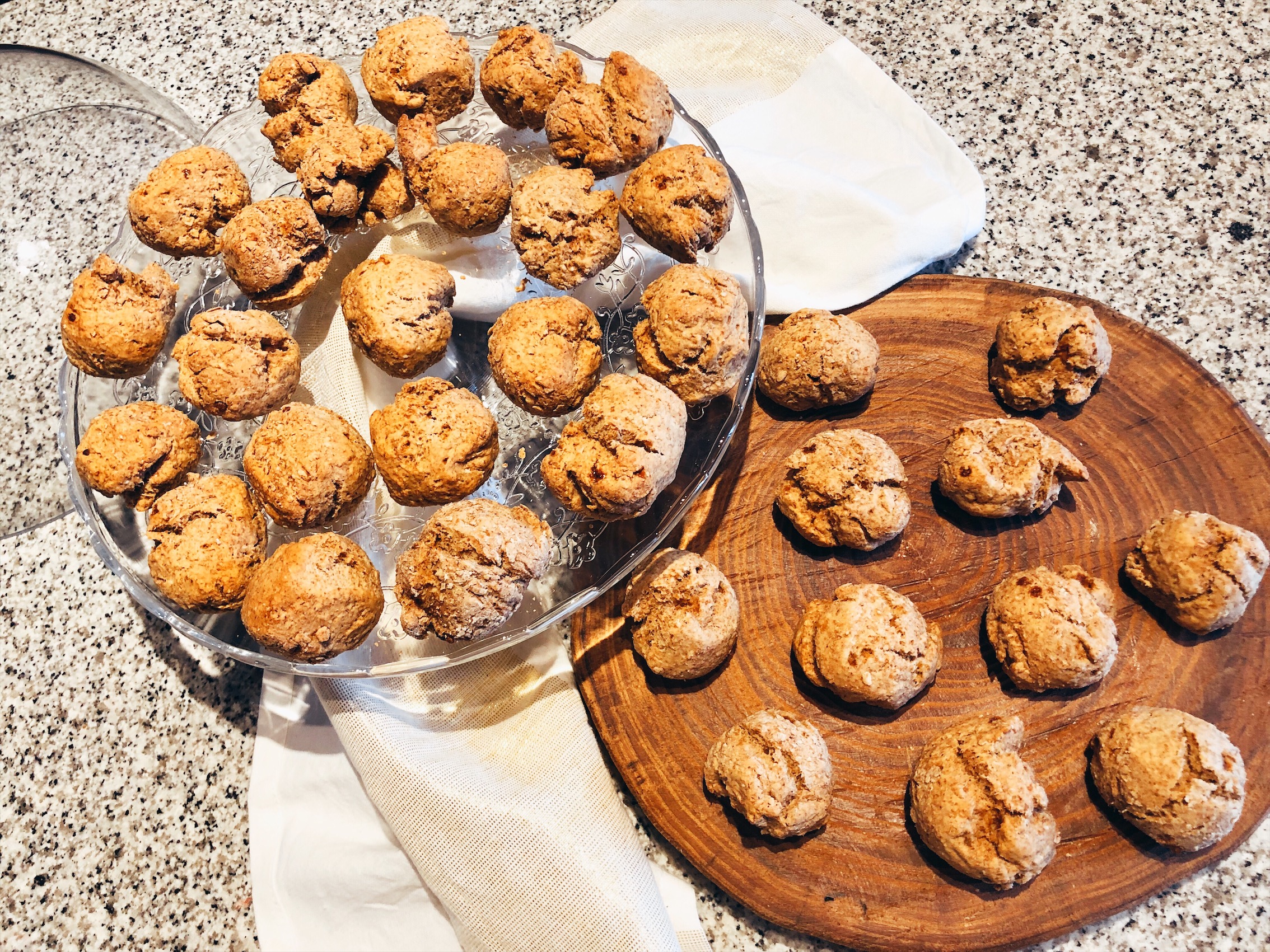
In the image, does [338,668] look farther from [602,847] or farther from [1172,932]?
[1172,932]

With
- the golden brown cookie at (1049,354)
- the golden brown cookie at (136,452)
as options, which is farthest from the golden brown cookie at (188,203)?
the golden brown cookie at (1049,354)

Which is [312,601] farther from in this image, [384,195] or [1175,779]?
[1175,779]

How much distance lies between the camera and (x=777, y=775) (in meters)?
1.30

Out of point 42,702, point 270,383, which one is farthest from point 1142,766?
point 42,702

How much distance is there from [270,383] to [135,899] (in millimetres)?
949

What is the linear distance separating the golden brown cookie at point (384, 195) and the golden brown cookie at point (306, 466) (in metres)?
0.36

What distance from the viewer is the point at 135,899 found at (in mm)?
1538

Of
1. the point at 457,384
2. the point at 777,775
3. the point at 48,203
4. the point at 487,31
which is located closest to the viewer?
the point at 777,775

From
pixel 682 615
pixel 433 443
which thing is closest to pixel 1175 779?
pixel 682 615

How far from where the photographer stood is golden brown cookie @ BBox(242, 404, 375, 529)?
125 centimetres

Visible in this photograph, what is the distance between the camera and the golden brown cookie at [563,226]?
1.33 metres

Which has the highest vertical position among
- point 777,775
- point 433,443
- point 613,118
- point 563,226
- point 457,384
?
point 613,118

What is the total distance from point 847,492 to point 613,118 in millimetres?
695

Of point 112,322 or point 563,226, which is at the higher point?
point 563,226
